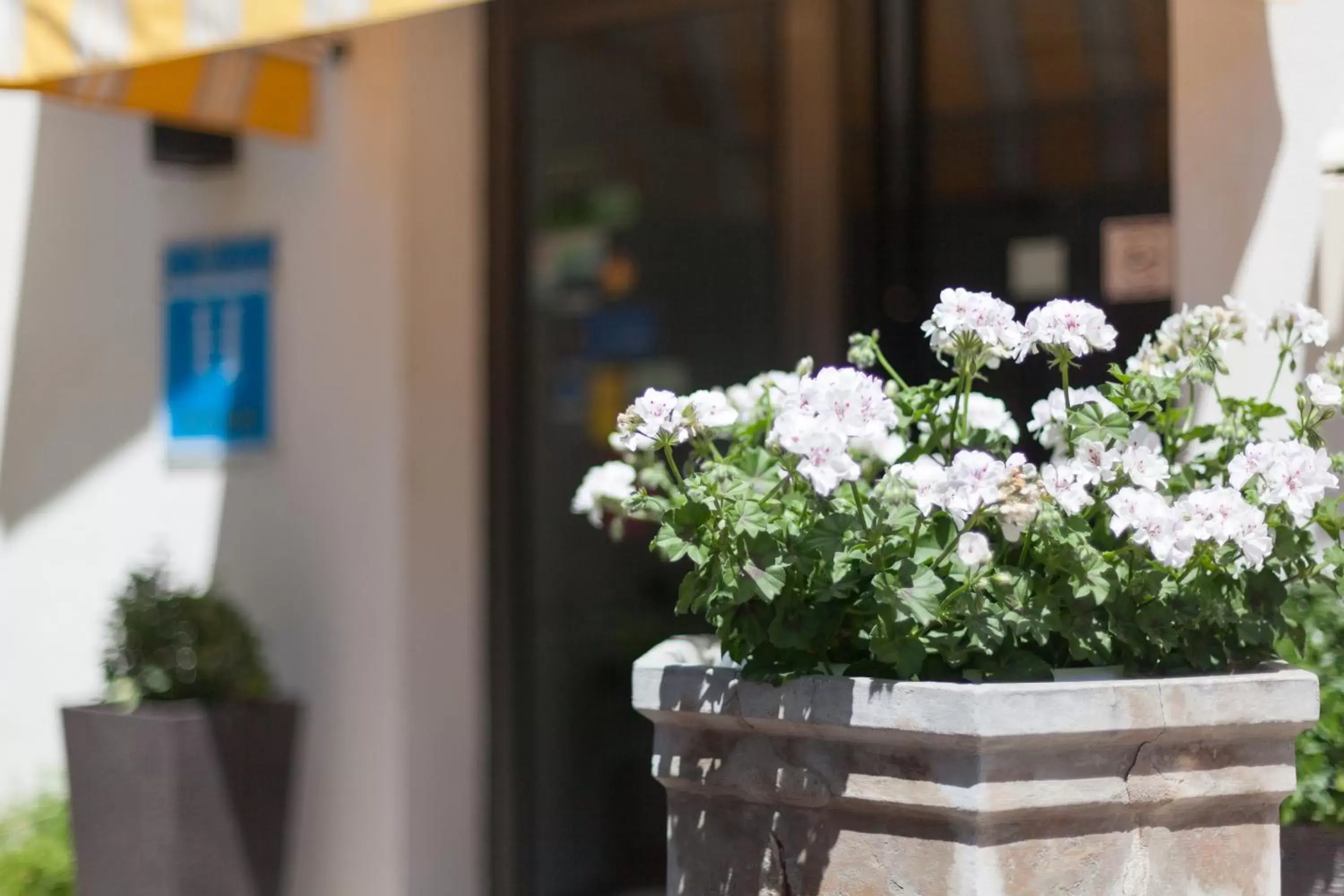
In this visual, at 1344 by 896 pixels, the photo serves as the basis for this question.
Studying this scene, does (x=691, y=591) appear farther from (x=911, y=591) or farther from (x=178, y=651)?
(x=178, y=651)

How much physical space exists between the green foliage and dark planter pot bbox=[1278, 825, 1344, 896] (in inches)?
105

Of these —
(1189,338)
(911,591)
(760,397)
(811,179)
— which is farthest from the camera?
(811,179)

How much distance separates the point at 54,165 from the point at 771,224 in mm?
2445

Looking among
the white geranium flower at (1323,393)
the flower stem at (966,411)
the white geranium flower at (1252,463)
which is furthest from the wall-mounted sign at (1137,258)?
the white geranium flower at (1252,463)

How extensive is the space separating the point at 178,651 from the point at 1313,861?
9.17ft

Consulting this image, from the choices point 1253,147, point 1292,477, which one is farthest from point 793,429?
point 1253,147

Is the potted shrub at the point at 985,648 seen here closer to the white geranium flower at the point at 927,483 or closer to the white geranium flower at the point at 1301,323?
the white geranium flower at the point at 927,483

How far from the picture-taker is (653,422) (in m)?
1.96

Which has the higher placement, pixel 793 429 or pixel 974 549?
pixel 793 429

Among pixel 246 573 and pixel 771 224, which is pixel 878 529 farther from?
pixel 246 573

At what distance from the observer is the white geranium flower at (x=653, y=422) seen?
1965 millimetres

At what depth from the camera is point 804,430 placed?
1.81 metres

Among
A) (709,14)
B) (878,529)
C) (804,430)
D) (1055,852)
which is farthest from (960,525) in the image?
(709,14)

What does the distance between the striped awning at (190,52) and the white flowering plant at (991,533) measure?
1384 mm
